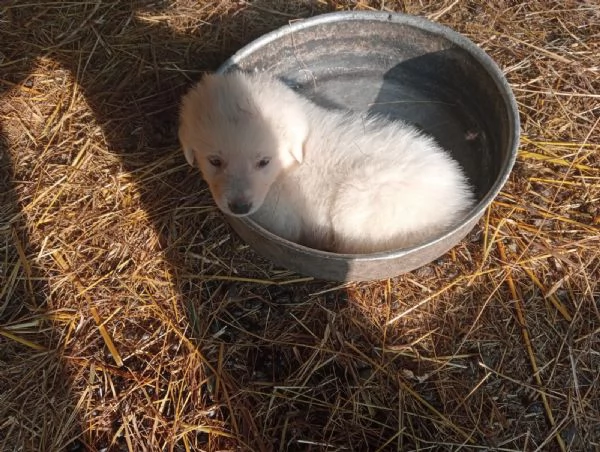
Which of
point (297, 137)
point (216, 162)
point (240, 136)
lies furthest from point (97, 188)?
point (297, 137)

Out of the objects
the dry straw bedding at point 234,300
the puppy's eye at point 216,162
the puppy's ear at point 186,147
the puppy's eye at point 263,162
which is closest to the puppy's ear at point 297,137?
the puppy's eye at point 263,162

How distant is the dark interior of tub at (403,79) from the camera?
2.52 meters

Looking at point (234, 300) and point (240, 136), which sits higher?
point (240, 136)

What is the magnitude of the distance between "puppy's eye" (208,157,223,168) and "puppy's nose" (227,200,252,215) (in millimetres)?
189

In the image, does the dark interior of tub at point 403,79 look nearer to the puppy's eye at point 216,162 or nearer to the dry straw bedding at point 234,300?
the dry straw bedding at point 234,300

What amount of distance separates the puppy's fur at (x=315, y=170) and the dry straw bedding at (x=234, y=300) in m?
0.32

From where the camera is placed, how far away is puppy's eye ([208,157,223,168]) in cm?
214

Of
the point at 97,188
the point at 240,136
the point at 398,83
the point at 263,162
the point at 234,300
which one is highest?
the point at 240,136

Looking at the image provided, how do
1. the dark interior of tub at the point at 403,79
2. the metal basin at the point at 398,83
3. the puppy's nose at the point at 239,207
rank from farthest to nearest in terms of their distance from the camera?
the dark interior of tub at the point at 403,79, the metal basin at the point at 398,83, the puppy's nose at the point at 239,207

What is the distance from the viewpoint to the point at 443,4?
10.3ft

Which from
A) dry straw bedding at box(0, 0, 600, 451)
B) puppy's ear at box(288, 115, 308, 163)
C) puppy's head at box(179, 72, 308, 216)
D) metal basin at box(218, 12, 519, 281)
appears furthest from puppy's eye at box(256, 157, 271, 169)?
dry straw bedding at box(0, 0, 600, 451)

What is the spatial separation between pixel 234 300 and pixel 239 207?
0.48 meters

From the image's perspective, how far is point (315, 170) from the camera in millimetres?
2207

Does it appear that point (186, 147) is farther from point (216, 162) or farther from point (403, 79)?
point (403, 79)
